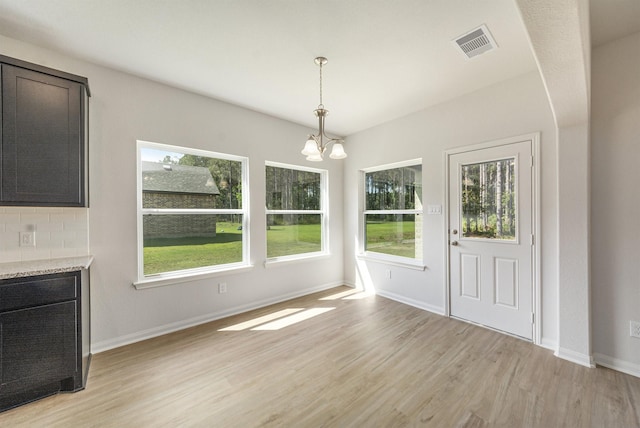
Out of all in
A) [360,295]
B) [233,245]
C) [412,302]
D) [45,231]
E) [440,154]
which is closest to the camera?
[45,231]

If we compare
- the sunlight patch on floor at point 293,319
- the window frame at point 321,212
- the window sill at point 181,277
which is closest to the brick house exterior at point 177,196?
the window sill at point 181,277

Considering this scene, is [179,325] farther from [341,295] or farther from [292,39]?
[292,39]

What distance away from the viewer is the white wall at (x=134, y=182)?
2.56m

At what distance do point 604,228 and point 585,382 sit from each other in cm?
131

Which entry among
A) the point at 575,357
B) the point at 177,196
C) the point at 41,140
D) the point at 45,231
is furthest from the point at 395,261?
the point at 41,140

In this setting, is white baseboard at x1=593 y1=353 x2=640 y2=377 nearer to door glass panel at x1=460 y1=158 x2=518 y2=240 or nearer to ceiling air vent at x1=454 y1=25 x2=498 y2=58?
door glass panel at x1=460 y1=158 x2=518 y2=240

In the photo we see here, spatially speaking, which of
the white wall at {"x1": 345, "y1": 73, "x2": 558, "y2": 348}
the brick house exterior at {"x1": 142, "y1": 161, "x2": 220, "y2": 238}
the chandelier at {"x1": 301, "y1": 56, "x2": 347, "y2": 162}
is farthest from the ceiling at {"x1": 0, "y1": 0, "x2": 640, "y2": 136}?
the brick house exterior at {"x1": 142, "y1": 161, "x2": 220, "y2": 238}

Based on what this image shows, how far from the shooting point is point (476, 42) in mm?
2223

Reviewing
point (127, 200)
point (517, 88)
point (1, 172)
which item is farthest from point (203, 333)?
point (517, 88)

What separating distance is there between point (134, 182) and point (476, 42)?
350 centimetres

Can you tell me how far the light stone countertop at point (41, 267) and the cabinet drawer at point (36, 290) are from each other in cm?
4

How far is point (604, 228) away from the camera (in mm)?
2354

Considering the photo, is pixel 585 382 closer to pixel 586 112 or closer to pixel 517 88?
pixel 586 112

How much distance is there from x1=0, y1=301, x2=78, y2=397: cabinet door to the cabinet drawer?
47mm
